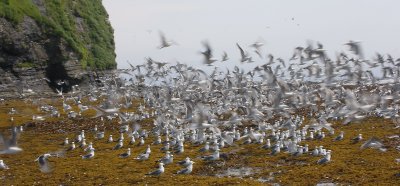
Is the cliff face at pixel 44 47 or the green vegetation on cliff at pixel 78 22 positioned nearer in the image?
the cliff face at pixel 44 47

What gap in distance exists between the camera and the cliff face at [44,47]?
59.4 meters

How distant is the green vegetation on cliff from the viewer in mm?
63625

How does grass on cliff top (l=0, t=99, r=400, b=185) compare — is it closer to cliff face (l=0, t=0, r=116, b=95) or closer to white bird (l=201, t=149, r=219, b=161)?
white bird (l=201, t=149, r=219, b=161)

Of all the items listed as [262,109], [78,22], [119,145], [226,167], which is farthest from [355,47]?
[78,22]

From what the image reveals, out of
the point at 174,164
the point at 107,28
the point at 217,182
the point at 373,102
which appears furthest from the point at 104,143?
the point at 107,28

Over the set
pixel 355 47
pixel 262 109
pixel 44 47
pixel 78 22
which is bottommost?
pixel 262 109

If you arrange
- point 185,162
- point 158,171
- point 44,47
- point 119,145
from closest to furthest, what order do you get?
point 158,171 → point 185,162 → point 119,145 → point 44,47

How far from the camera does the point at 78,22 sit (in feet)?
244

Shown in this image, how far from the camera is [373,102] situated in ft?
68.8

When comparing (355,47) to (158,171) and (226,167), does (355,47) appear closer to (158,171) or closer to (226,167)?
(226,167)

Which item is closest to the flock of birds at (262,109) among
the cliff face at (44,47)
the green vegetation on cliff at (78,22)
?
the cliff face at (44,47)

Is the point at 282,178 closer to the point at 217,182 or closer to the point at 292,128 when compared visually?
the point at 217,182

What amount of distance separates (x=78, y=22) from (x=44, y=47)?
460 inches

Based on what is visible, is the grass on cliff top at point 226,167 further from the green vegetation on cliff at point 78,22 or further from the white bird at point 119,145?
the green vegetation on cliff at point 78,22
